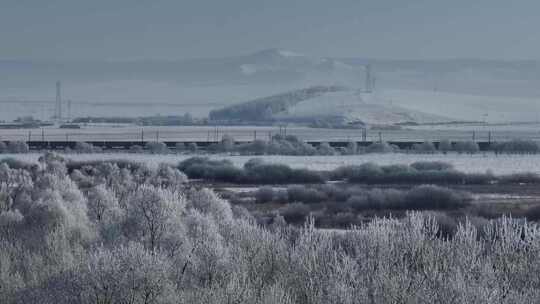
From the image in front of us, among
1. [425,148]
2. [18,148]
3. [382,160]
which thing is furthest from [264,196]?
[18,148]

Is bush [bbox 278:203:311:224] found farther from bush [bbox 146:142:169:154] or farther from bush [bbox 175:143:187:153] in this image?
bush [bbox 175:143:187:153]

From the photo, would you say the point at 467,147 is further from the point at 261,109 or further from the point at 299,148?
the point at 261,109

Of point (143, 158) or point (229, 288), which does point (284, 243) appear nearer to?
point (229, 288)

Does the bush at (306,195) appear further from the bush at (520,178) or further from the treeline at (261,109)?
the treeline at (261,109)

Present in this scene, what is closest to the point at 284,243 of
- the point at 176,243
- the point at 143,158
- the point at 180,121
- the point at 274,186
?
the point at 176,243

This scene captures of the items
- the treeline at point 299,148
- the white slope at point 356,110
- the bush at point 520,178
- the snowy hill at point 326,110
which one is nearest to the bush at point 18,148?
the treeline at point 299,148

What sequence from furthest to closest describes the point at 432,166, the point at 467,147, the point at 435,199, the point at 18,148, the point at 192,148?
the point at 192,148 → the point at 467,147 → the point at 18,148 → the point at 432,166 → the point at 435,199
